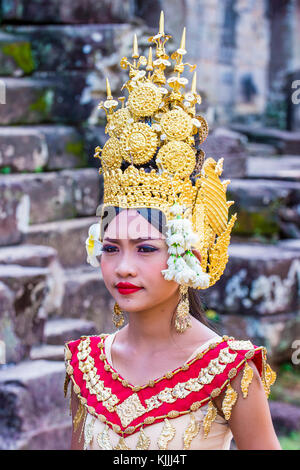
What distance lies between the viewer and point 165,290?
7.63 ft

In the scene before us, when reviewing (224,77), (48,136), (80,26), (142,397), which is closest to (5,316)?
(48,136)

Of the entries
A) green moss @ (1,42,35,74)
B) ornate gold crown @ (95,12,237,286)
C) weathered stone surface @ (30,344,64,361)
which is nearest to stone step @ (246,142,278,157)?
green moss @ (1,42,35,74)

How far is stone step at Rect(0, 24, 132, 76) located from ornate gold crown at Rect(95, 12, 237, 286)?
131 inches

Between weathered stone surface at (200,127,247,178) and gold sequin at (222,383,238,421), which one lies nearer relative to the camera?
gold sequin at (222,383,238,421)

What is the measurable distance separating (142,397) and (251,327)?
3454mm

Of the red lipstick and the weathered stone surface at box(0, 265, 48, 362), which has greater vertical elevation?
the red lipstick

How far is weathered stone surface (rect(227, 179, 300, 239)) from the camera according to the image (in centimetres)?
614

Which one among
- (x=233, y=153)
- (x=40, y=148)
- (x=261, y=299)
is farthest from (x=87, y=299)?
(x=233, y=153)

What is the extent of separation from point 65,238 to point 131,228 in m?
3.07

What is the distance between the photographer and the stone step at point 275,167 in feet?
22.9

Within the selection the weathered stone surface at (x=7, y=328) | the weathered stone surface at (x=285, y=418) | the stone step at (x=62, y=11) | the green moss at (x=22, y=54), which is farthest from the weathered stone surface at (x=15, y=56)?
the weathered stone surface at (x=285, y=418)

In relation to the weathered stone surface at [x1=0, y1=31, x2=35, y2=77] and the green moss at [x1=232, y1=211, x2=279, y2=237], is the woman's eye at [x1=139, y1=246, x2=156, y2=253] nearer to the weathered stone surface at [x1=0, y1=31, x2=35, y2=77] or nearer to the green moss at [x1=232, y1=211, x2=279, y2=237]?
the weathered stone surface at [x1=0, y1=31, x2=35, y2=77]

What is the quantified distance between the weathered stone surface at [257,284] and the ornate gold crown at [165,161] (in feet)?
10.7
